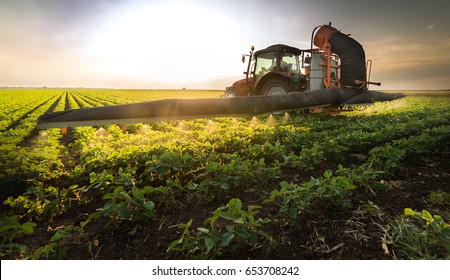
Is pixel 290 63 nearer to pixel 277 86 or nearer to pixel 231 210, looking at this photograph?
pixel 277 86

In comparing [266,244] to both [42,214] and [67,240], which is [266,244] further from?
[42,214]

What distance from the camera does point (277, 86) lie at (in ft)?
27.5

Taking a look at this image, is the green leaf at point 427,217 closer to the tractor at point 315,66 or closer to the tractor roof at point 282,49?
the tractor at point 315,66

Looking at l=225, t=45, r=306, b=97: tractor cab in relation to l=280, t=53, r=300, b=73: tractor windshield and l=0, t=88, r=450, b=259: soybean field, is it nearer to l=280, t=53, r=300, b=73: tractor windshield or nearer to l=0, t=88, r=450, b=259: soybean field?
l=280, t=53, r=300, b=73: tractor windshield

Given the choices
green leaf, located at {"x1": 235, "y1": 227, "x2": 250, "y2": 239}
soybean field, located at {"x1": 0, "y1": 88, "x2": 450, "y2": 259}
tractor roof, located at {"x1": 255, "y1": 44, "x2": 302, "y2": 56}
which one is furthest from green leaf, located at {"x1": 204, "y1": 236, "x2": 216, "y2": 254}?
tractor roof, located at {"x1": 255, "y1": 44, "x2": 302, "y2": 56}

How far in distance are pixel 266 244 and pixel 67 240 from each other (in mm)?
1309

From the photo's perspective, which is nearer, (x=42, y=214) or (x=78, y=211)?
(x=42, y=214)

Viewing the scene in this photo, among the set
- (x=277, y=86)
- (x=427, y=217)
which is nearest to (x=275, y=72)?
(x=277, y=86)

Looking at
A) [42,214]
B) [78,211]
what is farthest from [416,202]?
[42,214]

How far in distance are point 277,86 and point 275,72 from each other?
437 mm

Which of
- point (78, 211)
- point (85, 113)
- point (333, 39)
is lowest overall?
point (78, 211)

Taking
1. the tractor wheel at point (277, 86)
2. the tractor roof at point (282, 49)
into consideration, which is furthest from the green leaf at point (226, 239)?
the tractor roof at point (282, 49)

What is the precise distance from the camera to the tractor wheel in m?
8.01

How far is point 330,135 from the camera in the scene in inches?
199
